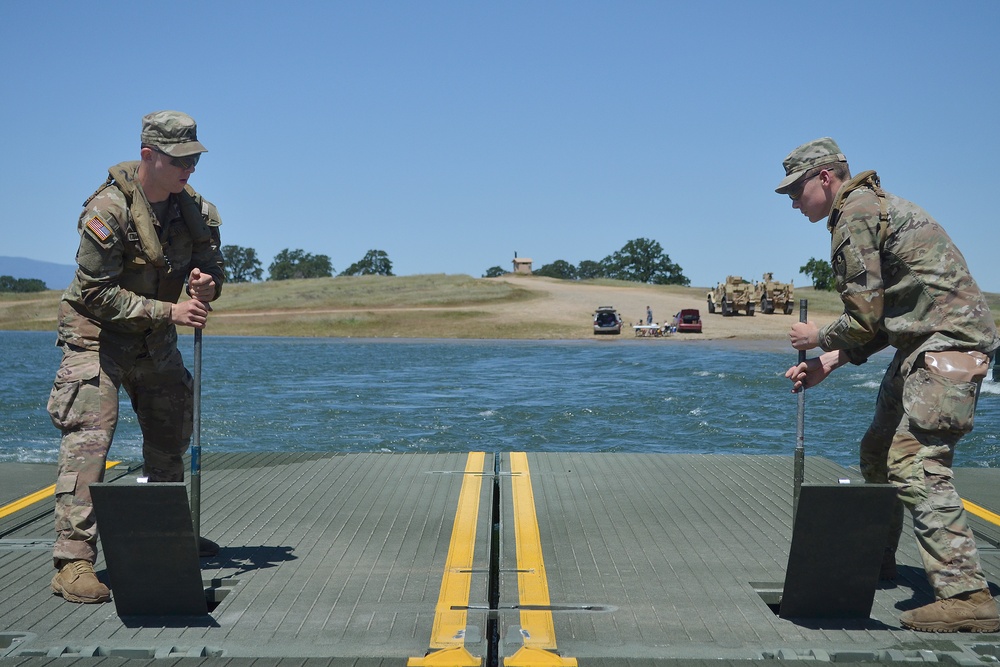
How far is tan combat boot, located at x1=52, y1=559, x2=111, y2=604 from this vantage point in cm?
521

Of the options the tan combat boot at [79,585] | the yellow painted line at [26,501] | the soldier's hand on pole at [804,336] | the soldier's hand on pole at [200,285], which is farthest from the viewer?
the yellow painted line at [26,501]

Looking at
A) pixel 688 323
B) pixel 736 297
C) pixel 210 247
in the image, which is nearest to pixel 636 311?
pixel 736 297

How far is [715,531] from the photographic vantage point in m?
6.87

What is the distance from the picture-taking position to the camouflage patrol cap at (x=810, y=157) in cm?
521

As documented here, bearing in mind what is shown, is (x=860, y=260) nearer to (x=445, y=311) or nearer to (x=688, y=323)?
(x=688, y=323)

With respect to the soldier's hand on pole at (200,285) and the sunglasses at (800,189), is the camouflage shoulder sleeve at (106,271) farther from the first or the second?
the sunglasses at (800,189)

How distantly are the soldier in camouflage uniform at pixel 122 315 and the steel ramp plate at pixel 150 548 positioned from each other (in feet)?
1.52

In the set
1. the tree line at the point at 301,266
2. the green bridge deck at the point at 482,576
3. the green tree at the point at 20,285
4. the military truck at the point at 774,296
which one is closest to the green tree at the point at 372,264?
the tree line at the point at 301,266

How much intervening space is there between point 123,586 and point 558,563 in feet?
7.63

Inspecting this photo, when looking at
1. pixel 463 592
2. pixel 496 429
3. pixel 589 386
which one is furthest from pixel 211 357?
pixel 463 592

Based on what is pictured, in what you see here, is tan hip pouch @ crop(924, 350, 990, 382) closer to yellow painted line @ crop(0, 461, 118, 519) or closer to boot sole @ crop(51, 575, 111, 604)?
boot sole @ crop(51, 575, 111, 604)

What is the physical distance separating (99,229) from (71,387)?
0.80 meters

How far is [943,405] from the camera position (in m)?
4.87

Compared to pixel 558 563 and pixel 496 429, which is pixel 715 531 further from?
pixel 496 429
